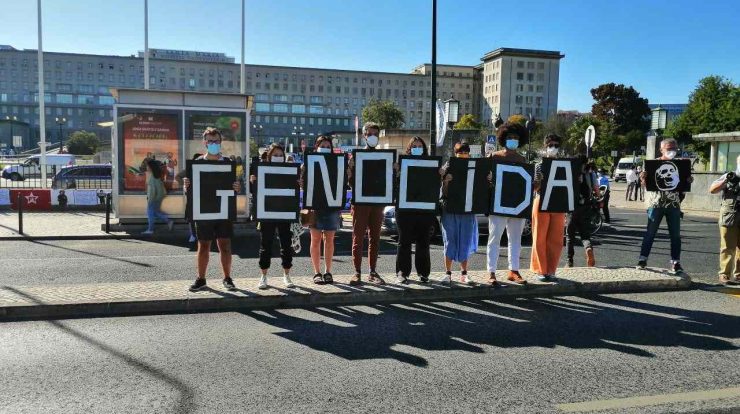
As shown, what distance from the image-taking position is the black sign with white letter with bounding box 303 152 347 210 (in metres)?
7.39

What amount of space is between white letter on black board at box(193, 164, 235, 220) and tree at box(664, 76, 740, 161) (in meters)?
38.9

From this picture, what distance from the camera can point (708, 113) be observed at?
44625 millimetres

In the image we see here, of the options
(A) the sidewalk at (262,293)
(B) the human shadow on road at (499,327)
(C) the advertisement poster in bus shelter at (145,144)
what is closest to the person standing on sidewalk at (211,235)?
(A) the sidewalk at (262,293)

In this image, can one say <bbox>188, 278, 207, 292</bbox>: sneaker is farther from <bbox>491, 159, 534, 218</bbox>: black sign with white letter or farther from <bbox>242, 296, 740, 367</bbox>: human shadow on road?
<bbox>491, 159, 534, 218</bbox>: black sign with white letter

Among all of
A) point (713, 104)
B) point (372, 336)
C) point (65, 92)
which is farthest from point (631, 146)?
point (65, 92)

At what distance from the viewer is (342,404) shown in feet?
13.1

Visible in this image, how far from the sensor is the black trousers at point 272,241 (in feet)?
23.4

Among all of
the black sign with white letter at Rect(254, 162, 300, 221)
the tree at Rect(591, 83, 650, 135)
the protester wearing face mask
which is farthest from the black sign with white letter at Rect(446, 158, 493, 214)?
the tree at Rect(591, 83, 650, 135)

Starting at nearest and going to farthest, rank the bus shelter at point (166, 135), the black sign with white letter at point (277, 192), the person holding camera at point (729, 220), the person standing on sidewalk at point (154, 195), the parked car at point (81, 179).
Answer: the black sign with white letter at point (277, 192)
the person holding camera at point (729, 220)
the person standing on sidewalk at point (154, 195)
the bus shelter at point (166, 135)
the parked car at point (81, 179)

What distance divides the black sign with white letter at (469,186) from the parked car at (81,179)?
650 inches

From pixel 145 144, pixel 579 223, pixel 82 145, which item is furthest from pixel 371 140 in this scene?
pixel 82 145

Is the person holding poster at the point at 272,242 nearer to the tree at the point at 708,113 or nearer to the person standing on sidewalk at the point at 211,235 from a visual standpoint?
the person standing on sidewalk at the point at 211,235

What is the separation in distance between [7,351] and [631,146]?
84928mm

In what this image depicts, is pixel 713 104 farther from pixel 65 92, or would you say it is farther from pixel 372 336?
pixel 65 92
